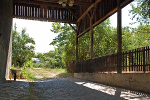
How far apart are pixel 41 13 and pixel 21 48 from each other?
7.72 meters

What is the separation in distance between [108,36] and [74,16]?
4128 millimetres

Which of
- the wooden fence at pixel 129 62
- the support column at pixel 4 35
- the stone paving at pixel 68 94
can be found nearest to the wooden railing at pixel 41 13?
the support column at pixel 4 35

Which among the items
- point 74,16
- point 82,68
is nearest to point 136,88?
point 82,68

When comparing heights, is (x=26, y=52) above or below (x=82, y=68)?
above

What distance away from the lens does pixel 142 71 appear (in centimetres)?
593

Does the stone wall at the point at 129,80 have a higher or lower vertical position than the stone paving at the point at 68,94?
higher

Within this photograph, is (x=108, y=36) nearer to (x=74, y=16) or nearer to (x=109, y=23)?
(x=109, y=23)

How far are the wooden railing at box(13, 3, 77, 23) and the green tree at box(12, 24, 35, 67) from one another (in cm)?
748

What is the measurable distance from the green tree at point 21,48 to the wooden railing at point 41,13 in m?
7.48

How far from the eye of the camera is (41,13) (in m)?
14.1

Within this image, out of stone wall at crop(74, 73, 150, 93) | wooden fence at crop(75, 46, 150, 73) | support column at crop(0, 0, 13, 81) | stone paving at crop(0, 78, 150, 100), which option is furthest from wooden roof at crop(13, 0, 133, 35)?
stone paving at crop(0, 78, 150, 100)

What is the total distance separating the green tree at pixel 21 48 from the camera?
66.5 ft

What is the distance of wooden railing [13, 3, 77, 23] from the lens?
13648 millimetres

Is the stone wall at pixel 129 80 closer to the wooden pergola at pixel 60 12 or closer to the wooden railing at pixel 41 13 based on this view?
the wooden pergola at pixel 60 12
